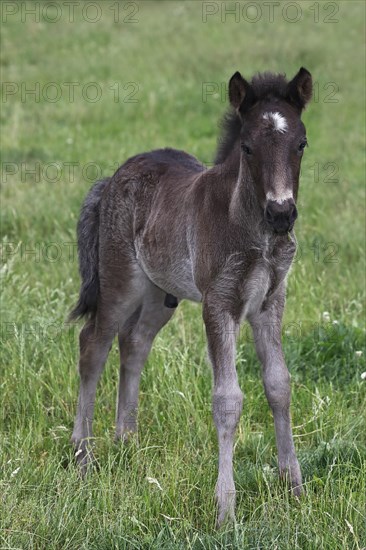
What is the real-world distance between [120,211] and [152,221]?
38 centimetres

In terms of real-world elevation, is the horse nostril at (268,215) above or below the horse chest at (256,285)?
above

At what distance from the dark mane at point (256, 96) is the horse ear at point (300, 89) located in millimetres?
36

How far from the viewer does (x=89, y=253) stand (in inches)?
211

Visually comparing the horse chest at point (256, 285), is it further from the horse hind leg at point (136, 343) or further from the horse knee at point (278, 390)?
the horse hind leg at point (136, 343)

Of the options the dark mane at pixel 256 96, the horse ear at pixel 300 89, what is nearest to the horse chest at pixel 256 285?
the dark mane at pixel 256 96

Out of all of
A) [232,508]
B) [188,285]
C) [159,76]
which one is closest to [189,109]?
[159,76]

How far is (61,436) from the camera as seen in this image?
4.99 metres

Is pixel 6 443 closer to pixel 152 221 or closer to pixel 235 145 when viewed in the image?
pixel 152 221

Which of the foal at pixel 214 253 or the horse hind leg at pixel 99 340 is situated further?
the horse hind leg at pixel 99 340

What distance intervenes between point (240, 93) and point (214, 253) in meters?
0.75

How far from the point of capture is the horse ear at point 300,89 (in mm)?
3932

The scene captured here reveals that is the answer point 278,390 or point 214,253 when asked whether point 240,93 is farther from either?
point 278,390

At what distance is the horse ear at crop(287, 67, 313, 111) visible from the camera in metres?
3.93

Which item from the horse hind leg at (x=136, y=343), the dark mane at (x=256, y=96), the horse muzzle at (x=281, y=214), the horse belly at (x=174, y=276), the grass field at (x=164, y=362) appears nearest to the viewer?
the horse muzzle at (x=281, y=214)
